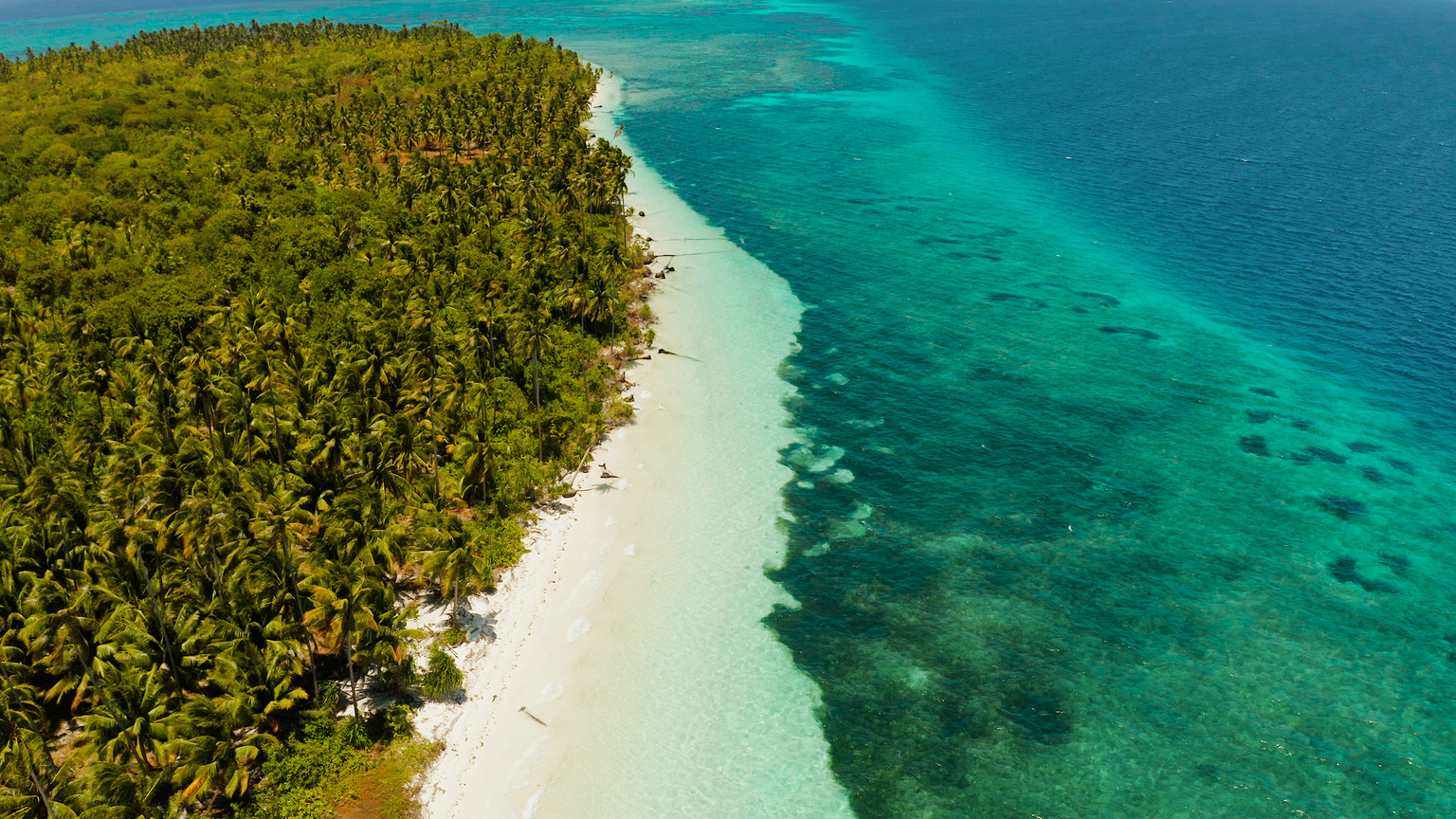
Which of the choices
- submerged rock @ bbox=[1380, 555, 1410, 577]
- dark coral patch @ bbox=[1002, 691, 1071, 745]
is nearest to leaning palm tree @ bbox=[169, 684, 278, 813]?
dark coral patch @ bbox=[1002, 691, 1071, 745]

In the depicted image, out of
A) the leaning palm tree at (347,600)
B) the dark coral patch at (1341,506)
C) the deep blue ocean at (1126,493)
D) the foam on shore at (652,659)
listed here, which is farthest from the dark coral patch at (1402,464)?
the leaning palm tree at (347,600)

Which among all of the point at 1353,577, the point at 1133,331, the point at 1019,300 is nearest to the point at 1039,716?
the point at 1353,577

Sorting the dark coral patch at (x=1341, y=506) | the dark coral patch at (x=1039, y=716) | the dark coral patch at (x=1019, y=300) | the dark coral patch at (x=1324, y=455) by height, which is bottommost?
the dark coral patch at (x=1039, y=716)

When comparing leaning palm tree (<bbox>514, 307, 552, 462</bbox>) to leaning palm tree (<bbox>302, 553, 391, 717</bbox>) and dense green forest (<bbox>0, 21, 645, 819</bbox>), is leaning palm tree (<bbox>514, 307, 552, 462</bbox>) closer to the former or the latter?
dense green forest (<bbox>0, 21, 645, 819</bbox>)

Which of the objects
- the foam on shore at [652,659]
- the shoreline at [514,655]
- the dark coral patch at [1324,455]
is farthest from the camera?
the dark coral patch at [1324,455]

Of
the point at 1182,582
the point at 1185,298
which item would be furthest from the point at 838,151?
the point at 1182,582

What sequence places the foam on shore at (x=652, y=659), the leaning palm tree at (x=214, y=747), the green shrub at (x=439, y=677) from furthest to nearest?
the green shrub at (x=439, y=677)
the foam on shore at (x=652, y=659)
the leaning palm tree at (x=214, y=747)

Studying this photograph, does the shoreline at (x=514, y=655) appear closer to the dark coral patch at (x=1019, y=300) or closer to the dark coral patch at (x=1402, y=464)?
the dark coral patch at (x=1019, y=300)
